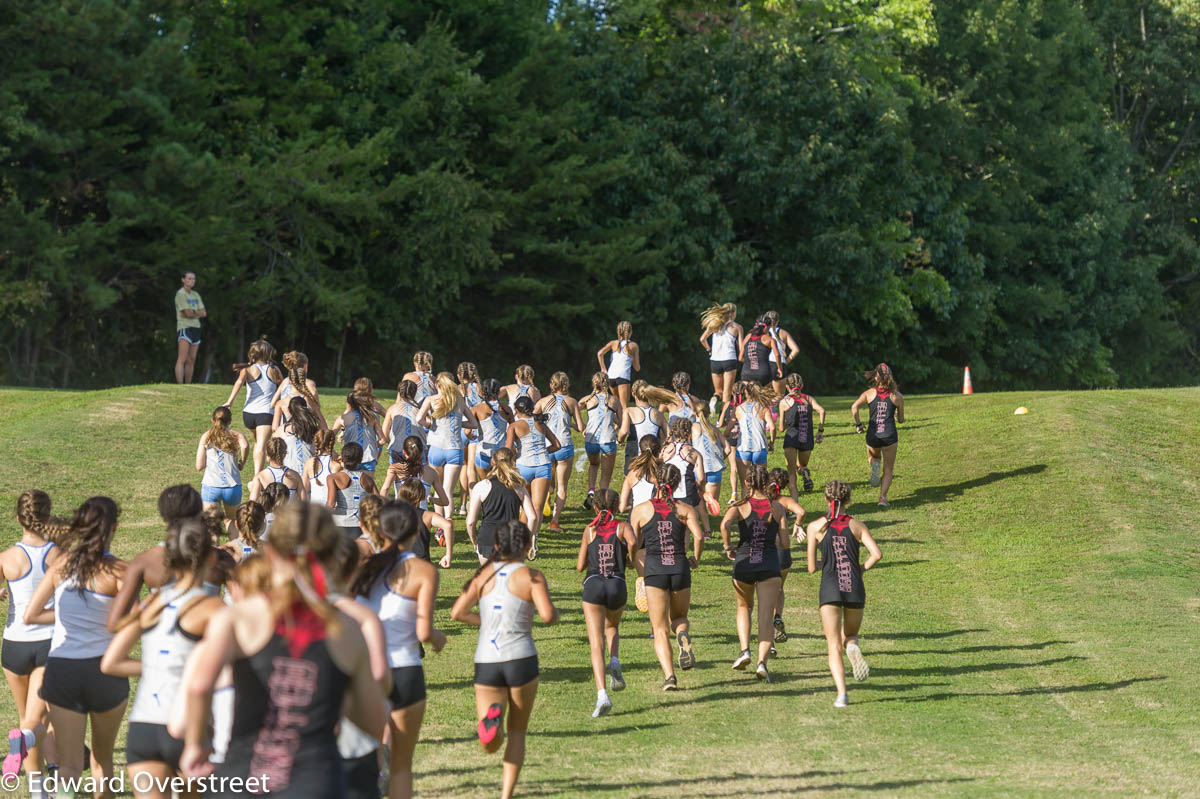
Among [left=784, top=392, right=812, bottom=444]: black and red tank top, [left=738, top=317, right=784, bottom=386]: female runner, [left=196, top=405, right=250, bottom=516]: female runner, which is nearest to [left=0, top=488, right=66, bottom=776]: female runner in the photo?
[left=196, top=405, right=250, bottom=516]: female runner

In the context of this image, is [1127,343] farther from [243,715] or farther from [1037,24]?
[243,715]

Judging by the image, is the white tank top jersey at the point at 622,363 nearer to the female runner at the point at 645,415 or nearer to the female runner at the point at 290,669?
the female runner at the point at 645,415

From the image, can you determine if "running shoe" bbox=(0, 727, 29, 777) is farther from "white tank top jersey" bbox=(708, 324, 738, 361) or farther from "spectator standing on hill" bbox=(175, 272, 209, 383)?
"spectator standing on hill" bbox=(175, 272, 209, 383)

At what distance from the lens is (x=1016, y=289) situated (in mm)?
45438

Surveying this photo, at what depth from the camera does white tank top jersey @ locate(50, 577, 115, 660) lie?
7527 millimetres

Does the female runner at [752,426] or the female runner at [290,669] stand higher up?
the female runner at [752,426]

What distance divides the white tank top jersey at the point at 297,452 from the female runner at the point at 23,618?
570cm

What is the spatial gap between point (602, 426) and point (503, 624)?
32.5 feet

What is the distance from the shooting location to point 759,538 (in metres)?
11.7

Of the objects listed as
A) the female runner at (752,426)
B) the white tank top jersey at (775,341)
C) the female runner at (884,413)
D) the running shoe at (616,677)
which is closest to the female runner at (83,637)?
the running shoe at (616,677)

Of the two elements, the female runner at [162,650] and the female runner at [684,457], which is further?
the female runner at [684,457]

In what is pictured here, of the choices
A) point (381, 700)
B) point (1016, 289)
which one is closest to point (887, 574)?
point (381, 700)

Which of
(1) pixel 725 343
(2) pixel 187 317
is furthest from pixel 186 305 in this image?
(1) pixel 725 343

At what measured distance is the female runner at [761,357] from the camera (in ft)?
69.2
